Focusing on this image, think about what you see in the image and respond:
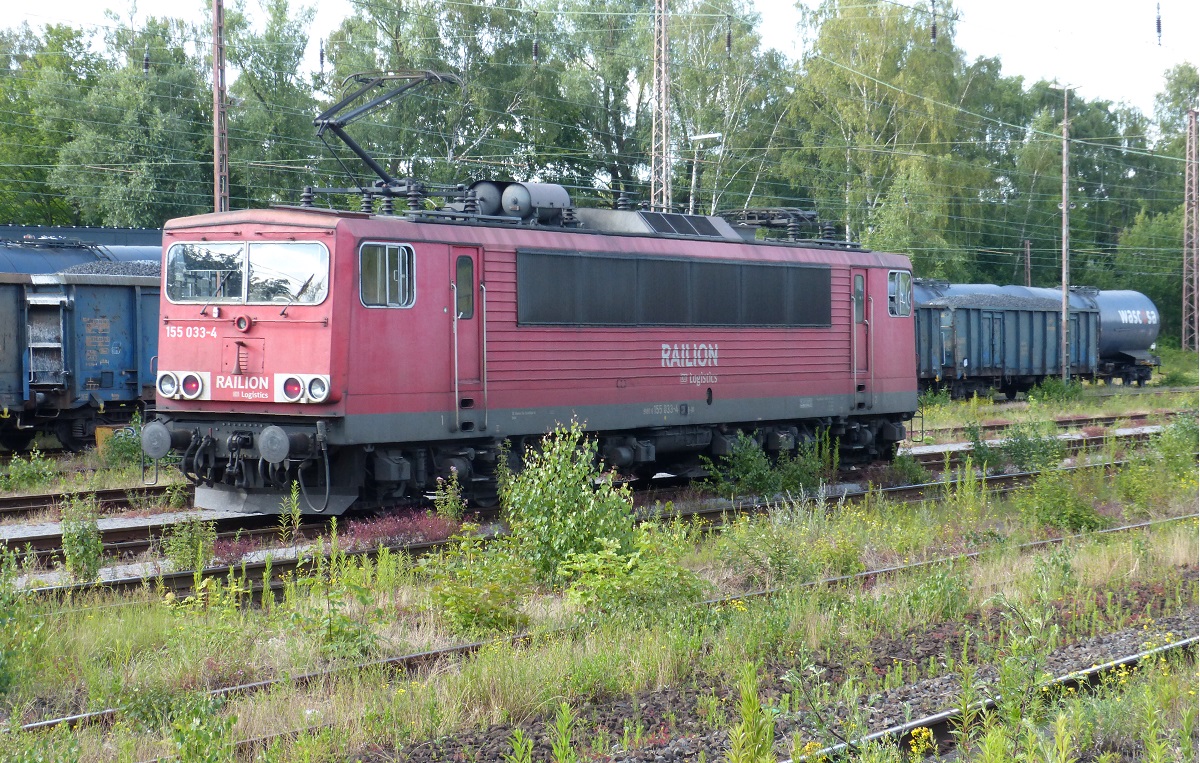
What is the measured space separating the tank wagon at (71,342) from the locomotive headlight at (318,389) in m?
9.15

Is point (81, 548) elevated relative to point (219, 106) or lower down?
lower down

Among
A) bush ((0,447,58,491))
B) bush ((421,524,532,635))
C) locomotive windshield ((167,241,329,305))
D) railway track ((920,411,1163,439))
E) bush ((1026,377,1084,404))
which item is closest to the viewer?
bush ((421,524,532,635))

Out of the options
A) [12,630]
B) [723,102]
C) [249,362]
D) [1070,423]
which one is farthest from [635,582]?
[723,102]

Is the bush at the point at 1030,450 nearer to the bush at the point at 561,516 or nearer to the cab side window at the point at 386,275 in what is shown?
the bush at the point at 561,516

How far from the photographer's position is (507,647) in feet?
24.6

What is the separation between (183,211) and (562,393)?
27.4 meters

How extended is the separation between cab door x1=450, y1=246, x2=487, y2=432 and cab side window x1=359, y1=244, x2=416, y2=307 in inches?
22.0

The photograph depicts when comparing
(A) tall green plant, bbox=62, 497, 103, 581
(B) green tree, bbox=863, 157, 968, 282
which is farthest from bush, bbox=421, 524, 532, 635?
(B) green tree, bbox=863, 157, 968, 282

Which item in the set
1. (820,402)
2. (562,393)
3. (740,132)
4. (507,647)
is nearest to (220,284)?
(562,393)

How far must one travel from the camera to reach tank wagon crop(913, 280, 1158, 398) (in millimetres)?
31266

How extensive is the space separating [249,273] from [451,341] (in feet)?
7.09

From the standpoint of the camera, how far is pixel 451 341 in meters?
12.3

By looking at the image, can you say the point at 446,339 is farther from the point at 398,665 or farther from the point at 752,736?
the point at 752,736

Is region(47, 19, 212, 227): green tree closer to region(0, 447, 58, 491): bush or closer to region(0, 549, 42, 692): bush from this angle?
region(0, 447, 58, 491): bush
